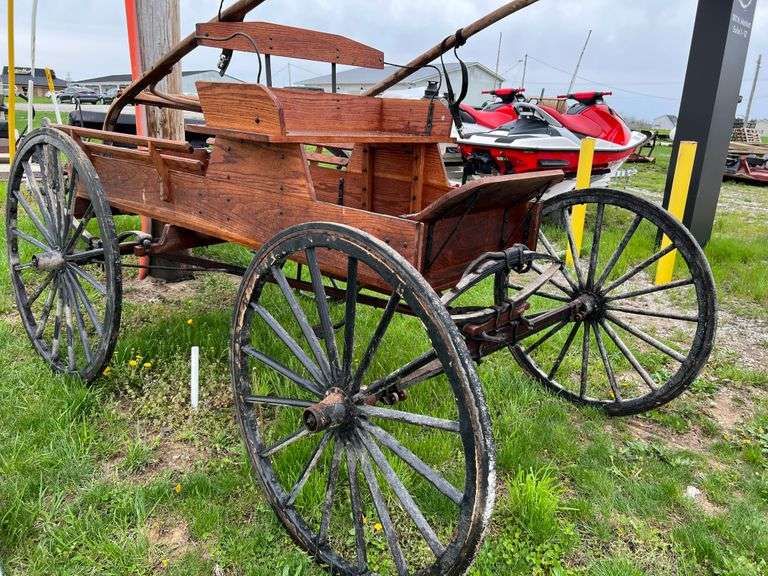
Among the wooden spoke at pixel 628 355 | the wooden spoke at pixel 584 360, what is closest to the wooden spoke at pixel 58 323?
the wooden spoke at pixel 584 360

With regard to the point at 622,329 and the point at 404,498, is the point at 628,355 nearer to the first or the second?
the point at 622,329

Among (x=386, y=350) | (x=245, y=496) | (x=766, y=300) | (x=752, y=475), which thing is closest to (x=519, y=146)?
(x=766, y=300)

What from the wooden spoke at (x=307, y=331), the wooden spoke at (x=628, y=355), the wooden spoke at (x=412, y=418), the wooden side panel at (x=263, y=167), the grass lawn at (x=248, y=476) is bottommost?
the grass lawn at (x=248, y=476)

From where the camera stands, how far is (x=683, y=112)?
6.27 m

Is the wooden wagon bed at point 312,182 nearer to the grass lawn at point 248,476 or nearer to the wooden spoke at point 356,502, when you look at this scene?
the wooden spoke at point 356,502

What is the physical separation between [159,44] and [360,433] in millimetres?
3587

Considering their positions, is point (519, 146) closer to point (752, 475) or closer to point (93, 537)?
point (752, 475)

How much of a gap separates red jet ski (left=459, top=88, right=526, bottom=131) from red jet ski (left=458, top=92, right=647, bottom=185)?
135mm

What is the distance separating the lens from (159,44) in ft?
14.4

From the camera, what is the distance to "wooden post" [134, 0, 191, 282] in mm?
4309

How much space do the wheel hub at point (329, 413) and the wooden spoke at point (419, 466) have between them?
67 mm

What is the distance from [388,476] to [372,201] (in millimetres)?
1719

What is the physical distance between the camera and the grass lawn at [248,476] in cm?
225

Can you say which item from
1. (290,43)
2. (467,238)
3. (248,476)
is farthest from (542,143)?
(248,476)
